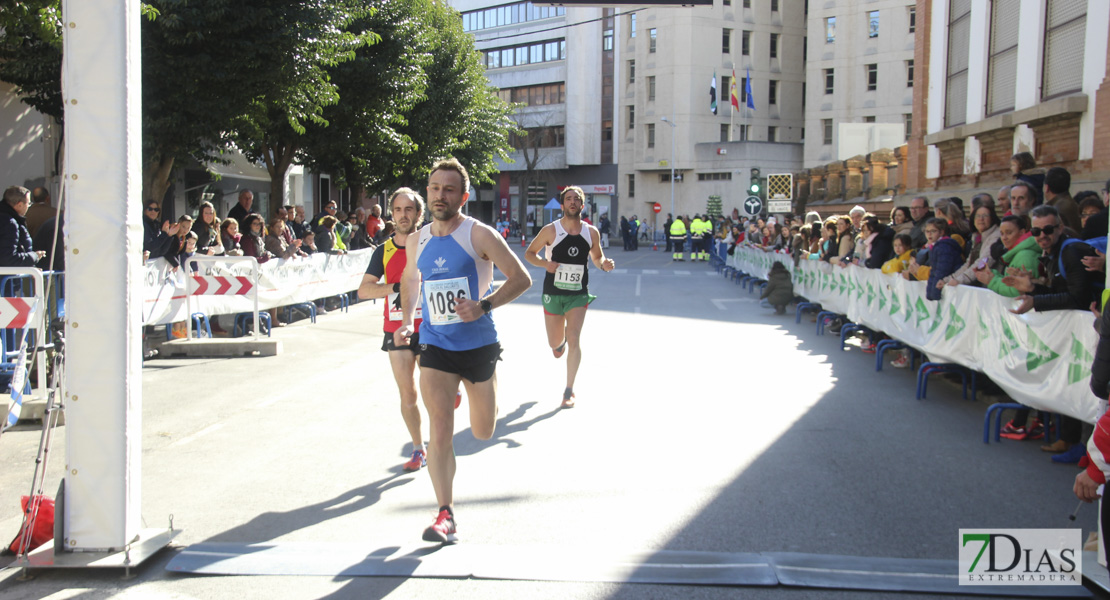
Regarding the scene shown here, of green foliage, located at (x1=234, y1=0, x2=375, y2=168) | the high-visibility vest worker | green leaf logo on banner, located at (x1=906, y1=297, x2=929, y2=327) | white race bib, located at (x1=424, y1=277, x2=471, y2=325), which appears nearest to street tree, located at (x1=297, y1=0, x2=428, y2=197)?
green foliage, located at (x1=234, y1=0, x2=375, y2=168)

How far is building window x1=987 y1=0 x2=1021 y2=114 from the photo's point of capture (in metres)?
16.3

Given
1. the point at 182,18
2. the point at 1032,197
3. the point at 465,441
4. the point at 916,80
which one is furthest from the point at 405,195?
the point at 916,80

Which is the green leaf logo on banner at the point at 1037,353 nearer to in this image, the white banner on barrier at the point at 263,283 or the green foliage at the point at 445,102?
the white banner on barrier at the point at 263,283

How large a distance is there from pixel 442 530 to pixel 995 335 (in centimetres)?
539

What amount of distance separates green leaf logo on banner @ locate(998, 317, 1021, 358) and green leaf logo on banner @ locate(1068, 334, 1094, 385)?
0.78 metres

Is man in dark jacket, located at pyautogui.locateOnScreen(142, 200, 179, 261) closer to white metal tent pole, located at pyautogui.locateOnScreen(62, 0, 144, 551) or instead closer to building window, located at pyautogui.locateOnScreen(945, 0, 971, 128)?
white metal tent pole, located at pyautogui.locateOnScreen(62, 0, 144, 551)

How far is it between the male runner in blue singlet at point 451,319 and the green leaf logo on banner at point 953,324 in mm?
5445

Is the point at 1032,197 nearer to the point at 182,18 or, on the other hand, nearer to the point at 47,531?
the point at 47,531

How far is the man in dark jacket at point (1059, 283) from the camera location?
684 centimetres

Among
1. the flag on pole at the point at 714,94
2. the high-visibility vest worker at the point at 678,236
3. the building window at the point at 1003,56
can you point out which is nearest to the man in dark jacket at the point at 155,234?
the building window at the point at 1003,56

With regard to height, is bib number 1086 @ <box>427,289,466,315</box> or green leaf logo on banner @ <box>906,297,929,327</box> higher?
bib number 1086 @ <box>427,289,466,315</box>

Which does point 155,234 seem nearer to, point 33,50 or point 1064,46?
point 33,50

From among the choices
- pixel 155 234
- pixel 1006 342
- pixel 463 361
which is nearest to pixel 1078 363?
pixel 1006 342

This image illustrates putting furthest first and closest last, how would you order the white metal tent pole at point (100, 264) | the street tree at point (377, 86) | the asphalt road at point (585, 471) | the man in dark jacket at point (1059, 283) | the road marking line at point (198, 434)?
the street tree at point (377, 86) → the road marking line at point (198, 434) → the man in dark jacket at point (1059, 283) → the asphalt road at point (585, 471) → the white metal tent pole at point (100, 264)
